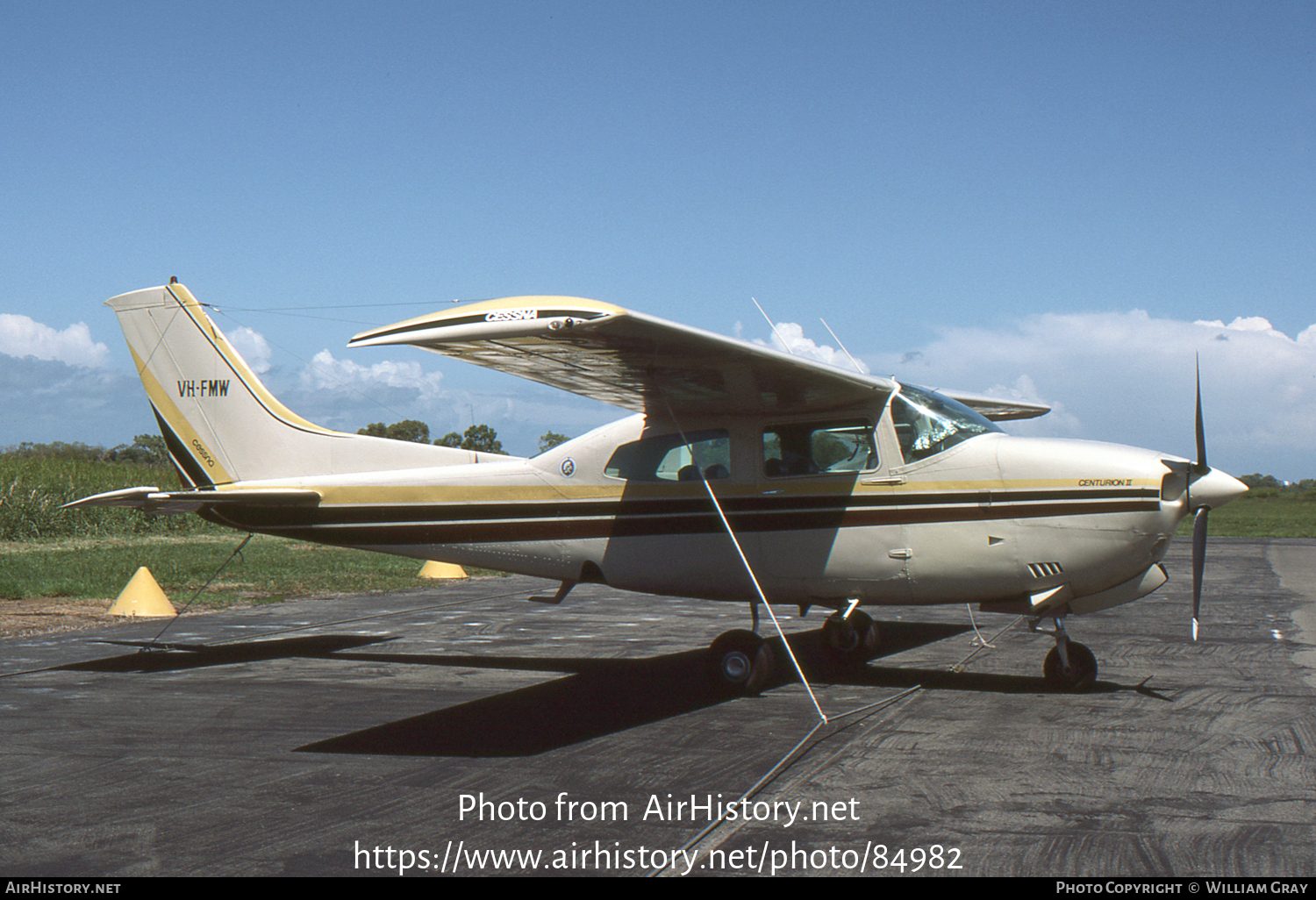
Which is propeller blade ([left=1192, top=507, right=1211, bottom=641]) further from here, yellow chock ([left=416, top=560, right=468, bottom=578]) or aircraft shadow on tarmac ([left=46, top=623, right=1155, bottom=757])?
yellow chock ([left=416, top=560, right=468, bottom=578])

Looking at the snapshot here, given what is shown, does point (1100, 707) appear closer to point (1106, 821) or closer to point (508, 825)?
point (1106, 821)

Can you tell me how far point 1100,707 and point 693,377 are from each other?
153 inches

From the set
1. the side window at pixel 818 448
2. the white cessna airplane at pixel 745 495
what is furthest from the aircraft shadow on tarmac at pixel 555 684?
the side window at pixel 818 448

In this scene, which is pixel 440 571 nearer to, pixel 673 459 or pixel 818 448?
pixel 673 459

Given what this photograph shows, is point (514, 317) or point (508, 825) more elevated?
point (514, 317)

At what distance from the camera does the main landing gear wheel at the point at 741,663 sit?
310 inches

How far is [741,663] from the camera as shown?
26.0 feet

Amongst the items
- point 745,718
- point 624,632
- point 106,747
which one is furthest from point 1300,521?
point 106,747

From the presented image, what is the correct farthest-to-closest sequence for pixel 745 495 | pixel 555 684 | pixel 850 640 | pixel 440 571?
pixel 440 571 < pixel 850 640 < pixel 555 684 < pixel 745 495

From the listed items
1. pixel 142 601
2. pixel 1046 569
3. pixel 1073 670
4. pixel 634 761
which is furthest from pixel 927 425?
pixel 142 601

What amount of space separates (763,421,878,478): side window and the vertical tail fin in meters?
4.60

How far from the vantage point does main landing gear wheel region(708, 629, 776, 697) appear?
25.9ft

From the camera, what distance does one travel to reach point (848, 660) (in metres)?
9.34

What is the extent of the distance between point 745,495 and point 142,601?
9.05m
